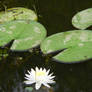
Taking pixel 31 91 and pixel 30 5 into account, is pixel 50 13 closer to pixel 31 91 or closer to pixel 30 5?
pixel 30 5

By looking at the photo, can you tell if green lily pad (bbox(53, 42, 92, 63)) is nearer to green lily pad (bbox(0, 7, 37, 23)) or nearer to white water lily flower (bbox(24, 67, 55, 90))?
white water lily flower (bbox(24, 67, 55, 90))

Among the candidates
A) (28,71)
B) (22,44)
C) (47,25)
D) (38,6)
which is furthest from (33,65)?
(38,6)

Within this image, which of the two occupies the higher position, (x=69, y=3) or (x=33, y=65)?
(x=69, y=3)

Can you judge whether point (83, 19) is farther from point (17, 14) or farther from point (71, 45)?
point (17, 14)

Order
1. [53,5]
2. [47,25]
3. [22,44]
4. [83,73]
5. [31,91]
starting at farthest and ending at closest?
1. [53,5]
2. [47,25]
3. [22,44]
4. [83,73]
5. [31,91]

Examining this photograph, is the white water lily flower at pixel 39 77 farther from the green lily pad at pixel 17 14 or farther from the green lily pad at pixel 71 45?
the green lily pad at pixel 17 14

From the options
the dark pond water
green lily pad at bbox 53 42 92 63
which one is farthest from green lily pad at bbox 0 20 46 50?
green lily pad at bbox 53 42 92 63
